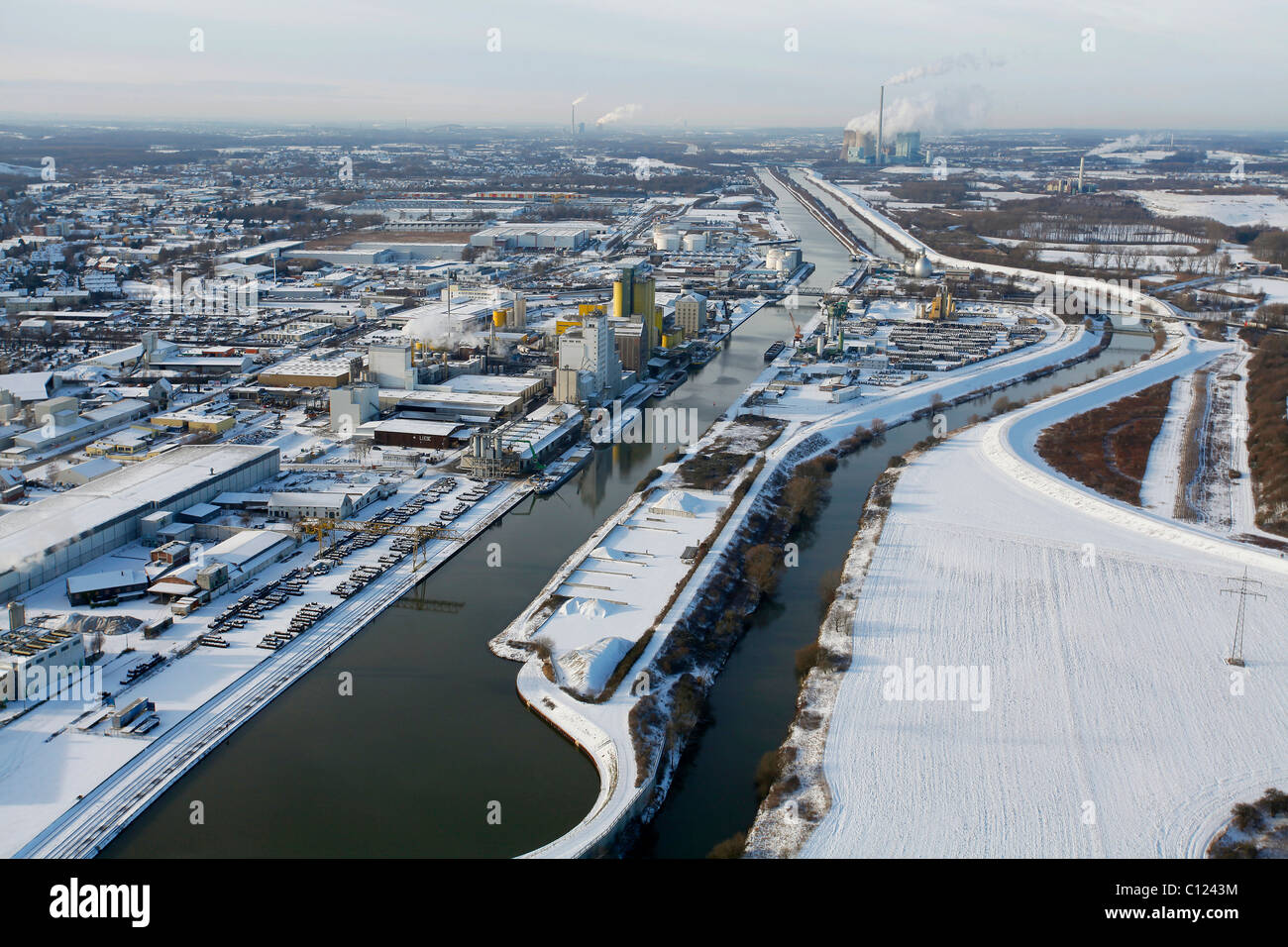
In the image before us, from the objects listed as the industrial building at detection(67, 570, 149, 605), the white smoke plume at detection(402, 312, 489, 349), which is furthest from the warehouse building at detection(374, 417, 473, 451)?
the industrial building at detection(67, 570, 149, 605)

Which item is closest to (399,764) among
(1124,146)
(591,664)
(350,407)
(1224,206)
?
(591,664)

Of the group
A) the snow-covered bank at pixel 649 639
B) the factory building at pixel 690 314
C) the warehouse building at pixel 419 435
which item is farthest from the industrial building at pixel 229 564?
the factory building at pixel 690 314

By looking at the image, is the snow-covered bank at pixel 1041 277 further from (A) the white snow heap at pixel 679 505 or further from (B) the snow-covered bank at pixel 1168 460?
(A) the white snow heap at pixel 679 505

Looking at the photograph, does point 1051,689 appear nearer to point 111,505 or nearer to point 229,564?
point 229,564

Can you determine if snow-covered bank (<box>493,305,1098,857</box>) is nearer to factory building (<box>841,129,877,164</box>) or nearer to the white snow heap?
the white snow heap

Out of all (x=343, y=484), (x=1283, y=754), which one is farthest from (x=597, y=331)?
(x=1283, y=754)

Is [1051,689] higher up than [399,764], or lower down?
higher up
